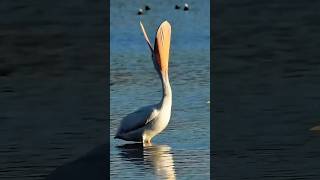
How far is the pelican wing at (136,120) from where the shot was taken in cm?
1075

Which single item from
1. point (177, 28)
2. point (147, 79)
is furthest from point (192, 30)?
point (147, 79)

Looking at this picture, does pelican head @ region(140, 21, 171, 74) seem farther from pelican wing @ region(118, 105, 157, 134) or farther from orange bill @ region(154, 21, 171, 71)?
pelican wing @ region(118, 105, 157, 134)

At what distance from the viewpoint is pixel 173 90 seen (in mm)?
13039
